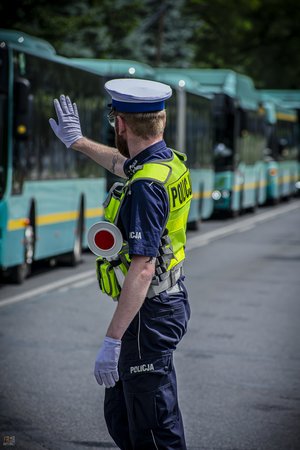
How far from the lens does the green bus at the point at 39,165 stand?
33.8 ft

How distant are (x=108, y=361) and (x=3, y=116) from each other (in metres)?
7.25

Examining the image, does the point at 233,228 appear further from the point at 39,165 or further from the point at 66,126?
the point at 66,126

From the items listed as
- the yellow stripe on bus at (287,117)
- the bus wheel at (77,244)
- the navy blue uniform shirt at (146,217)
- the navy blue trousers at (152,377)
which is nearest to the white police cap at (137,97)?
the navy blue uniform shirt at (146,217)

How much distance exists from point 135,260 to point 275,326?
5.32 metres

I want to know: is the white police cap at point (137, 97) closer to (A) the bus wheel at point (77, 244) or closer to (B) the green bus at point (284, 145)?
(A) the bus wheel at point (77, 244)

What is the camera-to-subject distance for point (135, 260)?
3.54m

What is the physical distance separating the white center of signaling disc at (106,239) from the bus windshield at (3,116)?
669 cm

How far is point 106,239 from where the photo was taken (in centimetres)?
364

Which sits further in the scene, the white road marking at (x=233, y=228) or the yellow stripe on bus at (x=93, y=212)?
the white road marking at (x=233, y=228)

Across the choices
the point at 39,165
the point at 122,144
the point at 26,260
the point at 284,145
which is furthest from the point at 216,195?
the point at 122,144

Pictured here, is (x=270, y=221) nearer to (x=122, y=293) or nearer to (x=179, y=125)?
(x=179, y=125)

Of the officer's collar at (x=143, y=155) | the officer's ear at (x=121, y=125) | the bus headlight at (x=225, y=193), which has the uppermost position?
the officer's ear at (x=121, y=125)

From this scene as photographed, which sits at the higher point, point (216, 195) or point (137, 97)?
point (137, 97)

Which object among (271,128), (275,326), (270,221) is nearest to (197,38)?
(271,128)
